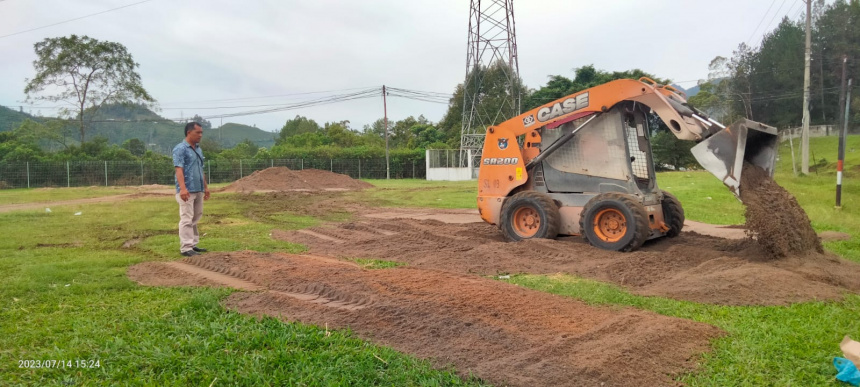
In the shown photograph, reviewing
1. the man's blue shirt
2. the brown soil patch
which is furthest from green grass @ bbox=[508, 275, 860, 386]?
the man's blue shirt

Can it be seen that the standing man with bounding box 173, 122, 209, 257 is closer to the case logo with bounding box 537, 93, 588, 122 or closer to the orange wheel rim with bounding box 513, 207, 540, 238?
the orange wheel rim with bounding box 513, 207, 540, 238

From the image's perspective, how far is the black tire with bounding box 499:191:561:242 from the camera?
29.0 ft

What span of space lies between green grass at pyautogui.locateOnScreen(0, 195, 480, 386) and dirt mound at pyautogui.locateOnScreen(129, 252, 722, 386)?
29 centimetres

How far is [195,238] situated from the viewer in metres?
7.95

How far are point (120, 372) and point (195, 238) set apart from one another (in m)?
4.81

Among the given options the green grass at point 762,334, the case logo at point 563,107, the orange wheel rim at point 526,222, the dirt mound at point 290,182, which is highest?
the case logo at point 563,107

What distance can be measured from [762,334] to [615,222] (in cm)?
404

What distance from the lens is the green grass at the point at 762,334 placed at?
3.52 meters

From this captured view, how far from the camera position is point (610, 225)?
8.32 meters

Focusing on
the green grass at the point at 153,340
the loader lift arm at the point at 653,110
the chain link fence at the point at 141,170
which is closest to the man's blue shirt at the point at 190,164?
the green grass at the point at 153,340

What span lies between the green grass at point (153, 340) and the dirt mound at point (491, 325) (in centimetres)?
29

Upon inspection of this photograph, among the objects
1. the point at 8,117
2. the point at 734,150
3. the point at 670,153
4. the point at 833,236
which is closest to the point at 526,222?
the point at 734,150

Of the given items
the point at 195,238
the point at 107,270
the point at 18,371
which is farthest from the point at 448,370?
the point at 195,238

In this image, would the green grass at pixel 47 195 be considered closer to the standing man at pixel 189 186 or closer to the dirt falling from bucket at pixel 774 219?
the standing man at pixel 189 186
